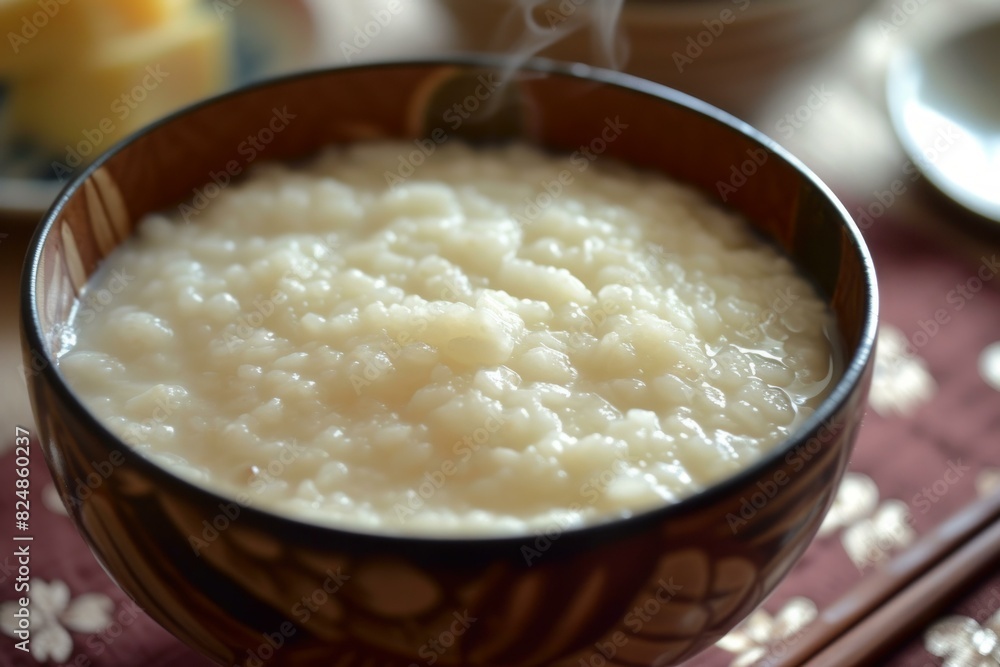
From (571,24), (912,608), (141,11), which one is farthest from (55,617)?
(571,24)

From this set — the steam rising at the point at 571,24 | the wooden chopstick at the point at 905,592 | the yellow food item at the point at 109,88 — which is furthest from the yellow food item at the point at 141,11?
the wooden chopstick at the point at 905,592

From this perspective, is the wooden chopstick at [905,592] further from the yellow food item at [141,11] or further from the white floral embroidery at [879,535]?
the yellow food item at [141,11]

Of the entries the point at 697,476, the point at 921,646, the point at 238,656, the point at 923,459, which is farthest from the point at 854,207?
the point at 238,656

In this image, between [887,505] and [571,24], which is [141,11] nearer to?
[571,24]

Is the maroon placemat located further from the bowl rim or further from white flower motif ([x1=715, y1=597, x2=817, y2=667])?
the bowl rim

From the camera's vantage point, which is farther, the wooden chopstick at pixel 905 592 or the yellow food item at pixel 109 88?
the yellow food item at pixel 109 88

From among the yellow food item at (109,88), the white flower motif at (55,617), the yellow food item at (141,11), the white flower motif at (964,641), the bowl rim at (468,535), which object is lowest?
the white flower motif at (55,617)
